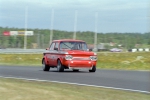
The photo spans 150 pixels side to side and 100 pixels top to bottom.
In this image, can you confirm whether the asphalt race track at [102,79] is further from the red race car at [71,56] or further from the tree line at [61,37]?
the tree line at [61,37]

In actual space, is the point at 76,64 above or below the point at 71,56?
below

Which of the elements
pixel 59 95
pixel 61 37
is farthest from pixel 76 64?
pixel 61 37

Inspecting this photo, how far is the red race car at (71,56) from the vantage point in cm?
2284

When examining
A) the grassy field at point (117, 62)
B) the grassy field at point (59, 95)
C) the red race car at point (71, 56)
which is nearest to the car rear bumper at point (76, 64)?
the red race car at point (71, 56)

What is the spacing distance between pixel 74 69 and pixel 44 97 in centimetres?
1260

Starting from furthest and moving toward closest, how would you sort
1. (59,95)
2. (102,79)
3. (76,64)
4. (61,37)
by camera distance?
(61,37)
(76,64)
(102,79)
(59,95)

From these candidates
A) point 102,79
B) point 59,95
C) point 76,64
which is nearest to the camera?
point 59,95

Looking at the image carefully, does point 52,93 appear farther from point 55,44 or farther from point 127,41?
point 127,41

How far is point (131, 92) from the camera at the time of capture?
13477 millimetres

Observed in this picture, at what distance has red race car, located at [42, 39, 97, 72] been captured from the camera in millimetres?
22844

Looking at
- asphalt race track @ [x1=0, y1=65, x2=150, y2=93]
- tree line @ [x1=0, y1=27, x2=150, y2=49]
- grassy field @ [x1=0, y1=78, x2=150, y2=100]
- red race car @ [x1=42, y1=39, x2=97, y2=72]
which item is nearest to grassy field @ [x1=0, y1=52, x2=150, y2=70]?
red race car @ [x1=42, y1=39, x2=97, y2=72]

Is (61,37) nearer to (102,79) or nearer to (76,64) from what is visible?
(76,64)

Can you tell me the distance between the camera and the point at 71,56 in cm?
2286

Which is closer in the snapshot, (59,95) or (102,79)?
(59,95)
